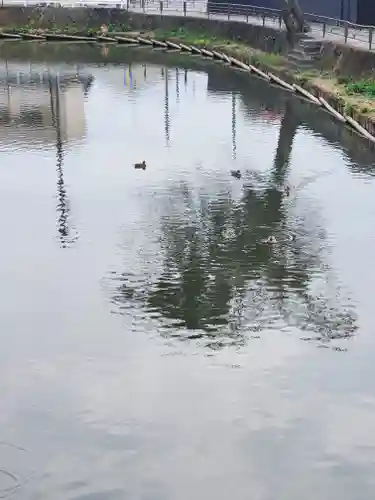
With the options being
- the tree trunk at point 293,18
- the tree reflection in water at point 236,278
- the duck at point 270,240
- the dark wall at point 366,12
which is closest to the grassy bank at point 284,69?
the tree trunk at point 293,18

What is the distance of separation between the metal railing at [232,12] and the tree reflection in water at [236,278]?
14052mm

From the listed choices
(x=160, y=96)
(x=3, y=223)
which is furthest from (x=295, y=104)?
(x=3, y=223)

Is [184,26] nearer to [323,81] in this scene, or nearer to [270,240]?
[323,81]

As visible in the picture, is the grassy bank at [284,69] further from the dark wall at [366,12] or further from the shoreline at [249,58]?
the dark wall at [366,12]

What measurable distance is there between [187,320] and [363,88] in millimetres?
15492

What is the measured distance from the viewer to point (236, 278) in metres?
13.2

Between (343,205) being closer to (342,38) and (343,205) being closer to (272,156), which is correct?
(272,156)

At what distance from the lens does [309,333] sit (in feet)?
37.3

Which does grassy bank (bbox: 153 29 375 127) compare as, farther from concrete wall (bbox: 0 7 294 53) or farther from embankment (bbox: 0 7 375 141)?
concrete wall (bbox: 0 7 294 53)

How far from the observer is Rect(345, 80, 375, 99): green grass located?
24938 millimetres

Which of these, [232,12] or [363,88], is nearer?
[363,88]

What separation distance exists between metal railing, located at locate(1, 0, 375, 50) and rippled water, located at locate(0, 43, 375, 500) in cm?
1016

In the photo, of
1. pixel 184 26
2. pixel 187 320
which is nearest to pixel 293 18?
pixel 184 26

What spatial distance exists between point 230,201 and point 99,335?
669cm
